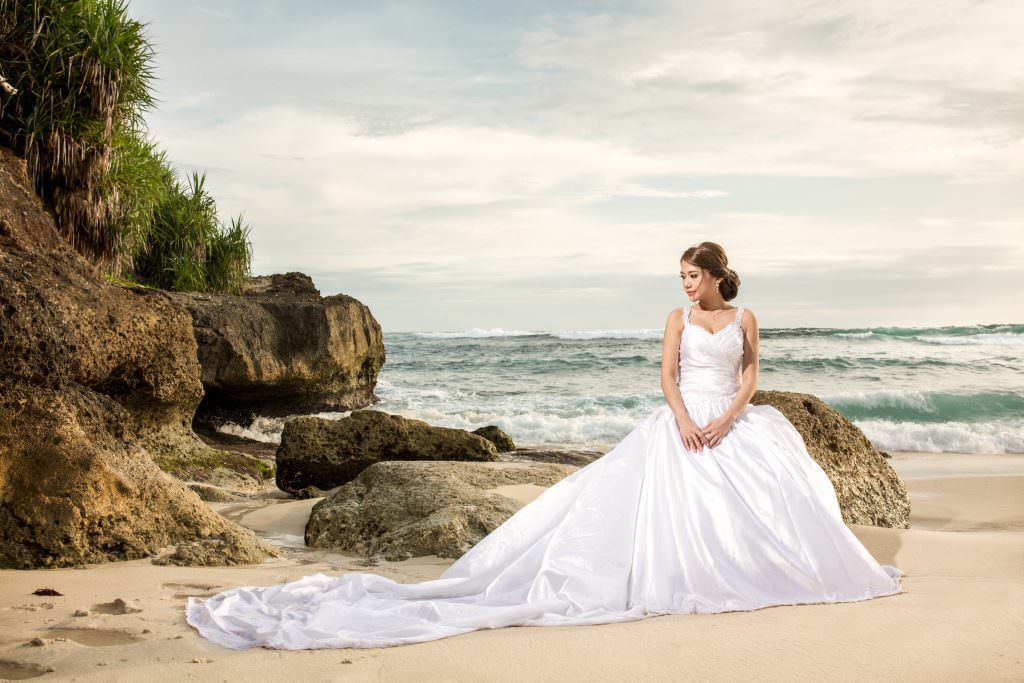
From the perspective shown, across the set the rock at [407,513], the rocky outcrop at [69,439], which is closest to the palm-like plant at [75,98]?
the rocky outcrop at [69,439]

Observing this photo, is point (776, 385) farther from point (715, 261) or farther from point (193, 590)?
point (193, 590)

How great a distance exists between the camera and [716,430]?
4145 mm

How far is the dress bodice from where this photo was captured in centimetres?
434

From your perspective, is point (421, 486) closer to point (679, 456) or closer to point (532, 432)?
point (679, 456)

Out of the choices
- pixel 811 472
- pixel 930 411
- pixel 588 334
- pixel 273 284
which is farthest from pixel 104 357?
pixel 588 334

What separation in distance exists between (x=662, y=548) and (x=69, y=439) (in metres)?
3.19

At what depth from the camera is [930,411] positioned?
17641 millimetres

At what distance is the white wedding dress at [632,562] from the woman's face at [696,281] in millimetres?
570

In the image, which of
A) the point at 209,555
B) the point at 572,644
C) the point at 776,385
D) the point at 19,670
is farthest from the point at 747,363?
the point at 776,385

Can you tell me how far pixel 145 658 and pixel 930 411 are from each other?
17.6 m

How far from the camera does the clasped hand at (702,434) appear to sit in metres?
4.13

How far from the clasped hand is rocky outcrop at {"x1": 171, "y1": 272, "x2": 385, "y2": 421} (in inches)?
345

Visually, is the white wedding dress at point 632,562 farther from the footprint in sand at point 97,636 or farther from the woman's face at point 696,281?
the woman's face at point 696,281

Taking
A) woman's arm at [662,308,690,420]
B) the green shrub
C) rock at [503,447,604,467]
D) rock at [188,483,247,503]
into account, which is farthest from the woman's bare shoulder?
the green shrub
